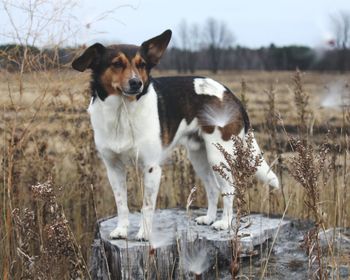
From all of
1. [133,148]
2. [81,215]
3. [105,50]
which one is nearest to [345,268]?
[133,148]

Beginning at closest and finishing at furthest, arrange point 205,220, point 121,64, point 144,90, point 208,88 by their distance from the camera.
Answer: point 121,64, point 144,90, point 208,88, point 205,220

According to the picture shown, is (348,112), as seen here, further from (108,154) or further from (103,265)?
(103,265)

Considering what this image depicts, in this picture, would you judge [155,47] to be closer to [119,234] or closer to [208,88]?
[208,88]

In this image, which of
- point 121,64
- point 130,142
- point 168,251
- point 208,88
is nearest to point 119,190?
point 130,142

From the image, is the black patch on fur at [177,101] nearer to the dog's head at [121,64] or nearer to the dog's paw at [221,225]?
the dog's head at [121,64]

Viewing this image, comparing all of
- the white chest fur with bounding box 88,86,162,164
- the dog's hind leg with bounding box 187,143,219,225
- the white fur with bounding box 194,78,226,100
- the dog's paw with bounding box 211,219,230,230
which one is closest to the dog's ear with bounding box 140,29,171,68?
the white chest fur with bounding box 88,86,162,164

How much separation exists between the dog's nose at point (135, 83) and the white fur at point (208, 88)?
1.07 metres

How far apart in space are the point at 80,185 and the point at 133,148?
80.1 inches

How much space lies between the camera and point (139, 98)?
4.28 metres

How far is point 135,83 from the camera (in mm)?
3906

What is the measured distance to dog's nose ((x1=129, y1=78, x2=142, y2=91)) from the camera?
12.8 ft

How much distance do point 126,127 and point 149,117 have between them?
20cm

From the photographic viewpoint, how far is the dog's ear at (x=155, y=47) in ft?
14.1

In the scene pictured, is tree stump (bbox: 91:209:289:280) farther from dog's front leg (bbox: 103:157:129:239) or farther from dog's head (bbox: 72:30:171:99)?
dog's head (bbox: 72:30:171:99)
